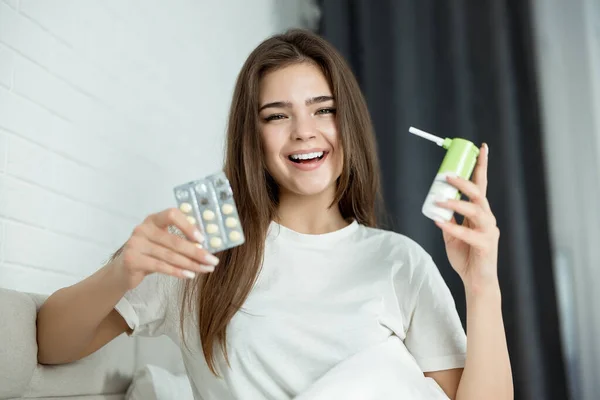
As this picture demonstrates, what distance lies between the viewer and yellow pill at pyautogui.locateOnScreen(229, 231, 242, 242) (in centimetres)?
93

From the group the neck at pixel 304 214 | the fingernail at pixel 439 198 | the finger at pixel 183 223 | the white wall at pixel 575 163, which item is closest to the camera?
the finger at pixel 183 223

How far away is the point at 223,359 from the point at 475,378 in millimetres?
446

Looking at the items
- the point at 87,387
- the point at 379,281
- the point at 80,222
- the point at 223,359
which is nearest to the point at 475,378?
the point at 379,281

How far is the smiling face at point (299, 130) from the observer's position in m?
1.39

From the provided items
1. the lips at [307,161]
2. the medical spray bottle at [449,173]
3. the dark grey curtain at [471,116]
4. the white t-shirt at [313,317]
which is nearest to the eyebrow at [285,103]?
the lips at [307,161]

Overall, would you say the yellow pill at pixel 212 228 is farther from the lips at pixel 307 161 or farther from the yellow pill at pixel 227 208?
the lips at pixel 307 161

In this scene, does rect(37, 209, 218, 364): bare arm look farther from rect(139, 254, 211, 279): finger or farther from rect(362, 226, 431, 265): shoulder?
rect(362, 226, 431, 265): shoulder

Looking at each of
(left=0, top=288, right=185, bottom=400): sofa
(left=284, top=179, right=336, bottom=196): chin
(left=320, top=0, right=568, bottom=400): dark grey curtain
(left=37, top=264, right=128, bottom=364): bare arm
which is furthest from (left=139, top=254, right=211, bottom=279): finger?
(left=320, top=0, right=568, bottom=400): dark grey curtain

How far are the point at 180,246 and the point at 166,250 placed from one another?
3 centimetres

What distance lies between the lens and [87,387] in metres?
1.24

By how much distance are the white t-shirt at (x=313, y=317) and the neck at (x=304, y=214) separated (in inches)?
2.2

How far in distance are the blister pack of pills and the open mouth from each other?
460 mm

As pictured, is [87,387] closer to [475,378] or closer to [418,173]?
[475,378]

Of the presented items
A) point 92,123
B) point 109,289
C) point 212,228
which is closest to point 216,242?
point 212,228
